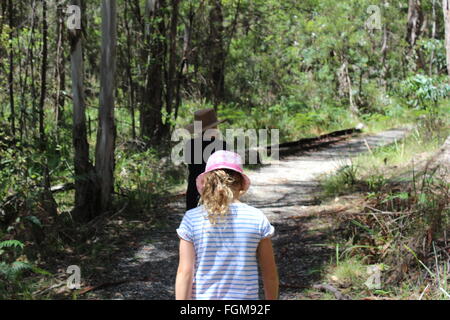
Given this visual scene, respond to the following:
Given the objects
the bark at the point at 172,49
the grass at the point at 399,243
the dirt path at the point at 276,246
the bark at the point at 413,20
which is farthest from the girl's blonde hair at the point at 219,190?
the bark at the point at 413,20

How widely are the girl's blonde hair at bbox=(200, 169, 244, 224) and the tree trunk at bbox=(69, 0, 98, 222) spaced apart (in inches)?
245

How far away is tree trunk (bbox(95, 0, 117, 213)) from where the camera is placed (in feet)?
30.3

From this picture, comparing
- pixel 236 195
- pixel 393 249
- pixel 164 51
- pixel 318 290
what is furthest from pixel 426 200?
pixel 164 51

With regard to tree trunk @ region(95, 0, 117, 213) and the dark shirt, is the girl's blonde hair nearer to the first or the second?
the dark shirt

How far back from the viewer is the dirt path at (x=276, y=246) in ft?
20.6

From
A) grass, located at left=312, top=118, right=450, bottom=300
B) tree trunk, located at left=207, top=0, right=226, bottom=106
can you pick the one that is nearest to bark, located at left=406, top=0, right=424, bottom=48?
tree trunk, located at left=207, top=0, right=226, bottom=106

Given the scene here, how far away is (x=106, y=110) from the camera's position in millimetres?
9375

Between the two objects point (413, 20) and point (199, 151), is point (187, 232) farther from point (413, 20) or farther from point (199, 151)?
point (413, 20)

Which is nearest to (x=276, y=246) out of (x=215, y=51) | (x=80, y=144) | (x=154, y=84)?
(x=80, y=144)

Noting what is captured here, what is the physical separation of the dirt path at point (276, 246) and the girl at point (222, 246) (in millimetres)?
3052

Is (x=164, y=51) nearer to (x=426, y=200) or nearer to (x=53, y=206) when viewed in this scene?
(x=53, y=206)

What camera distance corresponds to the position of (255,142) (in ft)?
52.6

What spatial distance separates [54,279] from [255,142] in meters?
10.1

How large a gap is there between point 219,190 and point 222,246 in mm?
289
